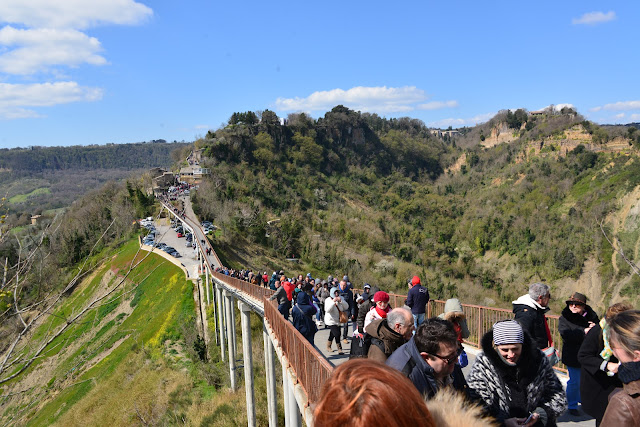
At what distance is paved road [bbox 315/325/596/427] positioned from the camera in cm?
512

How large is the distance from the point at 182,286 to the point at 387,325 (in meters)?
28.8

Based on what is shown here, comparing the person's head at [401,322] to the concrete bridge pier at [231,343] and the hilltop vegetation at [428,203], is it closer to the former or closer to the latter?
the concrete bridge pier at [231,343]

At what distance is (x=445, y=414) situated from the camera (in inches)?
61.9

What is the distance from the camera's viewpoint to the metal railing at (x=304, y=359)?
451 centimetres

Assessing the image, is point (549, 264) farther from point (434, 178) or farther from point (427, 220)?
point (434, 178)

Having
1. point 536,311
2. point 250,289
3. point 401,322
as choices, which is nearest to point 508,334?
point 401,322

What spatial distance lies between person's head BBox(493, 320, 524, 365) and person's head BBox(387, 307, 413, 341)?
3.10 ft

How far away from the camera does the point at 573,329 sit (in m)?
4.87

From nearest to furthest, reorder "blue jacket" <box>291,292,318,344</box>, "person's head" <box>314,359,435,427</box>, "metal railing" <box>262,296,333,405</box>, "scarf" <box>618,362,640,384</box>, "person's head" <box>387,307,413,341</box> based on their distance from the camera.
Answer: "person's head" <box>314,359,435,427</box>, "scarf" <box>618,362,640,384</box>, "person's head" <box>387,307,413,341</box>, "metal railing" <box>262,296,333,405</box>, "blue jacket" <box>291,292,318,344</box>

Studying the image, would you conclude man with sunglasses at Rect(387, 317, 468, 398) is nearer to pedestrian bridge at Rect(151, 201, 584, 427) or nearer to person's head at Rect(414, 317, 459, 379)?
person's head at Rect(414, 317, 459, 379)

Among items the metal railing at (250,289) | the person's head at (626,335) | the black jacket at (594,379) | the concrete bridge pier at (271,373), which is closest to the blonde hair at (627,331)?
the person's head at (626,335)

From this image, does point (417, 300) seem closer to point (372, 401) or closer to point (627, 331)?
point (627, 331)

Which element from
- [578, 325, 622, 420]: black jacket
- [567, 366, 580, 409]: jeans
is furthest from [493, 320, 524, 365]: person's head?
[567, 366, 580, 409]: jeans

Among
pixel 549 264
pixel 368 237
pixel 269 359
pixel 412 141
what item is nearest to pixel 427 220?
pixel 368 237
